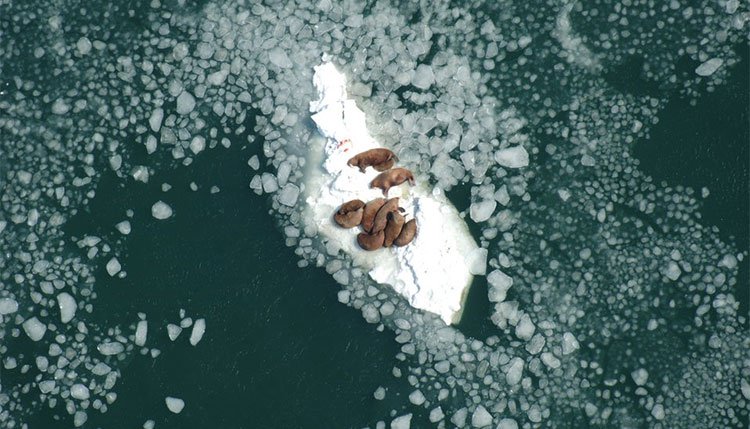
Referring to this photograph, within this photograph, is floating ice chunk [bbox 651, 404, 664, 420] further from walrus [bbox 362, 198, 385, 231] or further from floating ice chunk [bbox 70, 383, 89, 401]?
floating ice chunk [bbox 70, 383, 89, 401]

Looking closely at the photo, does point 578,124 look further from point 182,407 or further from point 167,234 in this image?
point 182,407

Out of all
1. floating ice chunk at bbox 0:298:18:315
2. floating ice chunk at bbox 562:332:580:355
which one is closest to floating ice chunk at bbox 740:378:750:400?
floating ice chunk at bbox 562:332:580:355

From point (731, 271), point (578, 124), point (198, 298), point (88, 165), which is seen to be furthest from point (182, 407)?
point (731, 271)

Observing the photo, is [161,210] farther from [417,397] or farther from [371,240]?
[417,397]

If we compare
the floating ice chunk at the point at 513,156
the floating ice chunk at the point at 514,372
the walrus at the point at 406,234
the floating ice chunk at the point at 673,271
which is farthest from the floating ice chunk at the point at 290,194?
the floating ice chunk at the point at 673,271

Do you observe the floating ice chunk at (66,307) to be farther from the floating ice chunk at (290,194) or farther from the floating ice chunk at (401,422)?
the floating ice chunk at (401,422)
